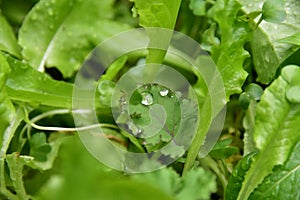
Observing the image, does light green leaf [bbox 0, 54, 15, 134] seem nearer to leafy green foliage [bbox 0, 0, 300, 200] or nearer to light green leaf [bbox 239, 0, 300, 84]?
leafy green foliage [bbox 0, 0, 300, 200]

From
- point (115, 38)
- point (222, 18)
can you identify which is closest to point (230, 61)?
point (222, 18)

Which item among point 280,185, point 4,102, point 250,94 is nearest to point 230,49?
point 250,94

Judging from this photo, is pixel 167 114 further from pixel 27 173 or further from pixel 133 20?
pixel 133 20

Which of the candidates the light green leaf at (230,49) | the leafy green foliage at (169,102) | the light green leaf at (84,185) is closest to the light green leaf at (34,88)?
the leafy green foliage at (169,102)

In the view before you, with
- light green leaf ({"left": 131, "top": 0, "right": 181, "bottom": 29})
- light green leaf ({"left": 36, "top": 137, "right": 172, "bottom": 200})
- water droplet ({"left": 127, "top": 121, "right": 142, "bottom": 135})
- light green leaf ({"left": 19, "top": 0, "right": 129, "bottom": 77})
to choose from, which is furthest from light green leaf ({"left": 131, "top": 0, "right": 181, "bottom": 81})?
light green leaf ({"left": 36, "top": 137, "right": 172, "bottom": 200})

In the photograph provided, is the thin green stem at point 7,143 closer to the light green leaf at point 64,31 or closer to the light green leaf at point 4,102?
the light green leaf at point 4,102
